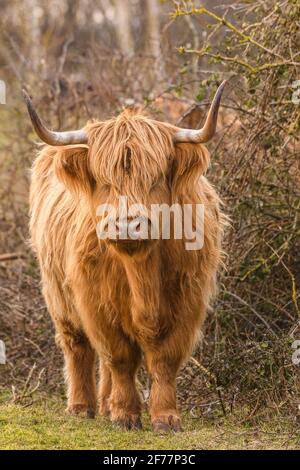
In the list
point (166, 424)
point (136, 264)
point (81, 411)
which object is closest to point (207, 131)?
point (136, 264)

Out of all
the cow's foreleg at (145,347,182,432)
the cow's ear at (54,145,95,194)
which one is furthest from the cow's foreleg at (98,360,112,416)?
the cow's ear at (54,145,95,194)

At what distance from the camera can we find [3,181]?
8.91 metres

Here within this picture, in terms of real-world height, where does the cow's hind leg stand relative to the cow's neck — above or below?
below

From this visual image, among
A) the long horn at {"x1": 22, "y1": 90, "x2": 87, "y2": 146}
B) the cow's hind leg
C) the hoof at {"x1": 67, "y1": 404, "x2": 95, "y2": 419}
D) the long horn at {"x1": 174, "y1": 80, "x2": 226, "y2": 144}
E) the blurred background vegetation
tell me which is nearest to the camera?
the long horn at {"x1": 174, "y1": 80, "x2": 226, "y2": 144}

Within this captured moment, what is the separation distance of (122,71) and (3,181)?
1466mm

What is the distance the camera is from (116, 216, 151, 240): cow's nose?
4.44 m

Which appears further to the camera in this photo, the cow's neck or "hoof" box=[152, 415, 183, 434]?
"hoof" box=[152, 415, 183, 434]

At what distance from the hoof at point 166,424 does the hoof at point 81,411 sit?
0.72 m

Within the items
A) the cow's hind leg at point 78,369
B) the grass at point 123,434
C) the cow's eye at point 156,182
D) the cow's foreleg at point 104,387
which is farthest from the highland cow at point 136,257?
the cow's foreleg at point 104,387

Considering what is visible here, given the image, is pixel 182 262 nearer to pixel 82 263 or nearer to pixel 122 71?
pixel 82 263

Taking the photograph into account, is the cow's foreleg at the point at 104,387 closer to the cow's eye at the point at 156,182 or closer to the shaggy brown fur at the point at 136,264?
the shaggy brown fur at the point at 136,264

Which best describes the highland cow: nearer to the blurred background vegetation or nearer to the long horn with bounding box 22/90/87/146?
the long horn with bounding box 22/90/87/146

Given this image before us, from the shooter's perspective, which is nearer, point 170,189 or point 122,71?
point 170,189
